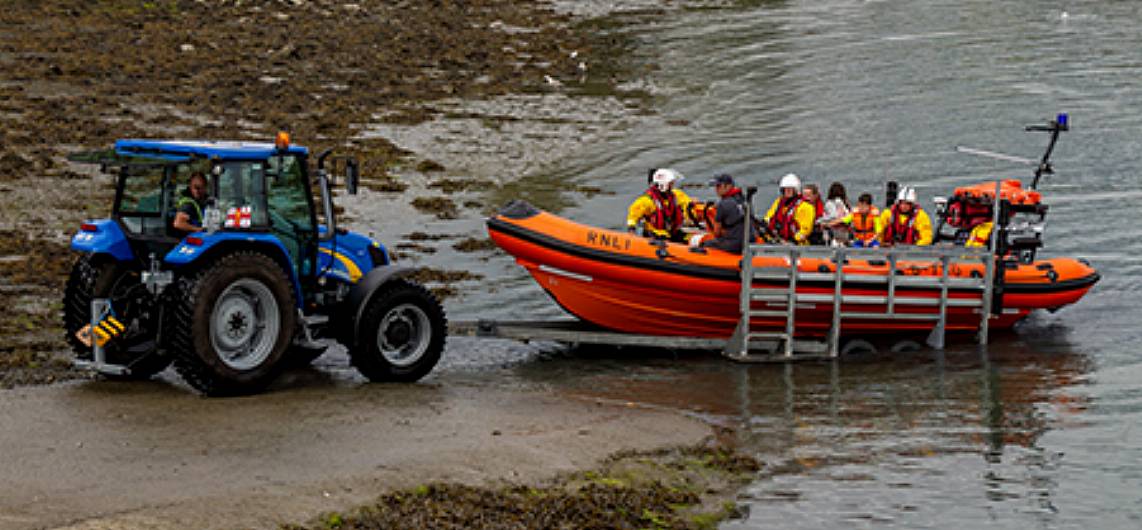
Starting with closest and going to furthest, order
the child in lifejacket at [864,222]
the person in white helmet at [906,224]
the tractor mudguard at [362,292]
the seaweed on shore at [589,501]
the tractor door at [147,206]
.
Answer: the seaweed on shore at [589,501] → the tractor door at [147,206] → the tractor mudguard at [362,292] → the person in white helmet at [906,224] → the child in lifejacket at [864,222]

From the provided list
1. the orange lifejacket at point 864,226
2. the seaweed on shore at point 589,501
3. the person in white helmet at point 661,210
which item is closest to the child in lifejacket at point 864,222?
the orange lifejacket at point 864,226

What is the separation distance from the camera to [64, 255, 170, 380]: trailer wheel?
400 inches

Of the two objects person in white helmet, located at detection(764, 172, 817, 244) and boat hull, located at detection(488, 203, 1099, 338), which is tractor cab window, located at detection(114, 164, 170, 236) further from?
person in white helmet, located at detection(764, 172, 817, 244)

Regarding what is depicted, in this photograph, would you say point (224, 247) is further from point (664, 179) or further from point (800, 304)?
point (800, 304)

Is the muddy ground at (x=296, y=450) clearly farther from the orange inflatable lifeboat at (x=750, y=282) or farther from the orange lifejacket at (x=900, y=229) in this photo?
the orange lifejacket at (x=900, y=229)

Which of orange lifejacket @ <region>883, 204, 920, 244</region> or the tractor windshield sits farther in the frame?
orange lifejacket @ <region>883, 204, 920, 244</region>

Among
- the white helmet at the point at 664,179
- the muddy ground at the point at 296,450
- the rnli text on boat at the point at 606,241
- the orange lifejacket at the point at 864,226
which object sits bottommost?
the muddy ground at the point at 296,450

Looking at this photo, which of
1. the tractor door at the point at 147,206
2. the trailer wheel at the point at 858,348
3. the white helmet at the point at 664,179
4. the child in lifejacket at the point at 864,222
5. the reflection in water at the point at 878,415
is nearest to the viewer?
the reflection in water at the point at 878,415

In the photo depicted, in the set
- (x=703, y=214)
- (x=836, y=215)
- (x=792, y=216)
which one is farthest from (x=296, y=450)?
(x=836, y=215)

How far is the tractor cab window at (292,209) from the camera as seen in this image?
1041cm

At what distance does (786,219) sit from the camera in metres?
14.6

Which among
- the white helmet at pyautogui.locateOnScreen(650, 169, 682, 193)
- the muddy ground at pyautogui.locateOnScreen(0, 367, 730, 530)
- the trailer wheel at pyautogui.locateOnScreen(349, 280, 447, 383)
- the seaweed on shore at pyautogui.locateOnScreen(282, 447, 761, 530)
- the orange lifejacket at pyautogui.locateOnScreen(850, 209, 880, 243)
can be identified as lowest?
the seaweed on shore at pyautogui.locateOnScreen(282, 447, 761, 530)

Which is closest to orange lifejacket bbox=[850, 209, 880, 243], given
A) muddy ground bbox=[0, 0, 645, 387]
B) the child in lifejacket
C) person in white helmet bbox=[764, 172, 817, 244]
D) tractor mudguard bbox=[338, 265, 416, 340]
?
the child in lifejacket

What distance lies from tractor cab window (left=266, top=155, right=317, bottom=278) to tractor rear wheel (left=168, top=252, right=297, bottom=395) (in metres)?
0.48
